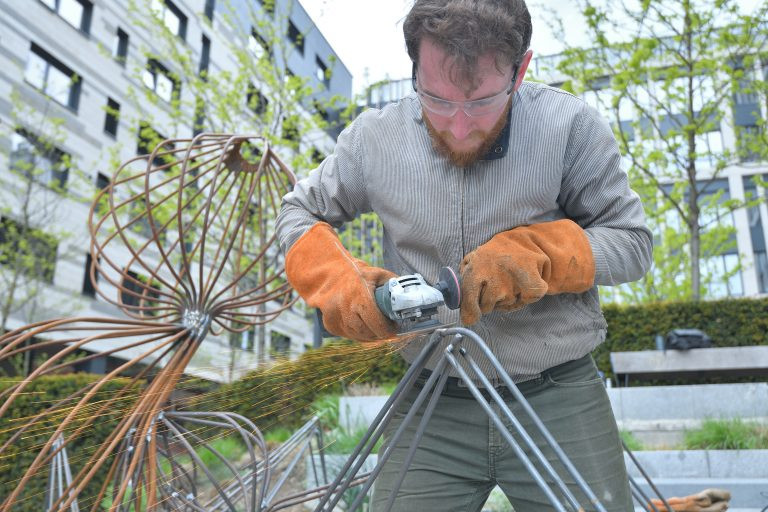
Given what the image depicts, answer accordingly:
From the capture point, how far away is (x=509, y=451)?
57.4 inches

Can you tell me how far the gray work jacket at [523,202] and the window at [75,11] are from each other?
49.8 ft

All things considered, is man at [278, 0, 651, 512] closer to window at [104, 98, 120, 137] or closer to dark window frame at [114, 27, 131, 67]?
window at [104, 98, 120, 137]

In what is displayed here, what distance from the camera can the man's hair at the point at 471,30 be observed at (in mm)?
1271

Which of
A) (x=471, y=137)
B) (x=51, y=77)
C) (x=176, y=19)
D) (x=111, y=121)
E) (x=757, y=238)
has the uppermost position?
(x=176, y=19)

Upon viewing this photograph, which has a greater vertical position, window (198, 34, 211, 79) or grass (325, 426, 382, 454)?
window (198, 34, 211, 79)

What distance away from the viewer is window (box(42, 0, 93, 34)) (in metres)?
14.3

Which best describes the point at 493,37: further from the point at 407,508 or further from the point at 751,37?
the point at 751,37

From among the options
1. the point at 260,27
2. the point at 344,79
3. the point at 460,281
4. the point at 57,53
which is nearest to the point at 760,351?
the point at 460,281

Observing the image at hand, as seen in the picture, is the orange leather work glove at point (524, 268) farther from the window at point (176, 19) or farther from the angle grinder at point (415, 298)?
the window at point (176, 19)

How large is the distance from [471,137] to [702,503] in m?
1.53

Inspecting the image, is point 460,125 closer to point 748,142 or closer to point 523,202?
point 523,202

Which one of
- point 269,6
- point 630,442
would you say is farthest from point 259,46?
point 630,442

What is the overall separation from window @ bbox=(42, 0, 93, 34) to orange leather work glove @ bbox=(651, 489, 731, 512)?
1553 centimetres

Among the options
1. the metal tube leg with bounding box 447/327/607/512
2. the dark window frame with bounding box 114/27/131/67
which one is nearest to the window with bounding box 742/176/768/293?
the dark window frame with bounding box 114/27/131/67
